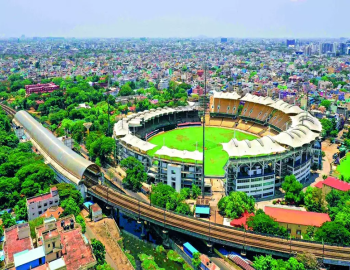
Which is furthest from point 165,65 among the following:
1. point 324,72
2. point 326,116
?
point 326,116

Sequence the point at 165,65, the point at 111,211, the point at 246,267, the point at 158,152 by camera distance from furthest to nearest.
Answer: the point at 165,65, the point at 158,152, the point at 111,211, the point at 246,267

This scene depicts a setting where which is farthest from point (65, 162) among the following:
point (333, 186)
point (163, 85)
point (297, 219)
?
point (163, 85)

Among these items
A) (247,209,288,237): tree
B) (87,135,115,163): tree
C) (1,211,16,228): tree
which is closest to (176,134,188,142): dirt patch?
(87,135,115,163): tree

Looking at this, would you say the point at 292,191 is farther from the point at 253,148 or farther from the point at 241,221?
the point at 241,221

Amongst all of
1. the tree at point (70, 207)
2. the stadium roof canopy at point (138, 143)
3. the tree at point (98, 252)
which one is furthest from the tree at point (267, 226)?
the stadium roof canopy at point (138, 143)

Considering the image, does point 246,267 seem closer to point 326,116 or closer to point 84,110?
point 326,116

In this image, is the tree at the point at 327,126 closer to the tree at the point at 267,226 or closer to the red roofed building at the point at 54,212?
the tree at the point at 267,226
